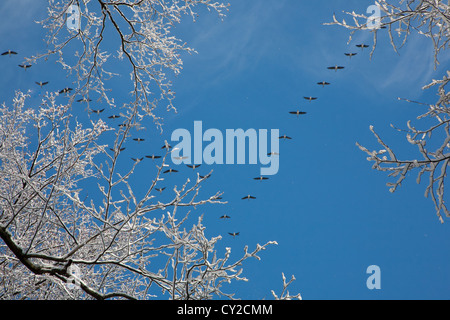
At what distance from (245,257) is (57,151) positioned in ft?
14.0

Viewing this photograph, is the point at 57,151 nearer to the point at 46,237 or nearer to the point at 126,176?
the point at 46,237

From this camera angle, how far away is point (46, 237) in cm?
671

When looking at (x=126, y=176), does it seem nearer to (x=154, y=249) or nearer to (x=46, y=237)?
(x=154, y=249)

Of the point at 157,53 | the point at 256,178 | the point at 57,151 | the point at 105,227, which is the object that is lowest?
the point at 105,227

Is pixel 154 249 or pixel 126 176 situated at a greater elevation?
pixel 126 176

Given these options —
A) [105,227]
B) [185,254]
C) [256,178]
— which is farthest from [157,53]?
[256,178]

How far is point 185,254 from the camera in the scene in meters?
3.65
